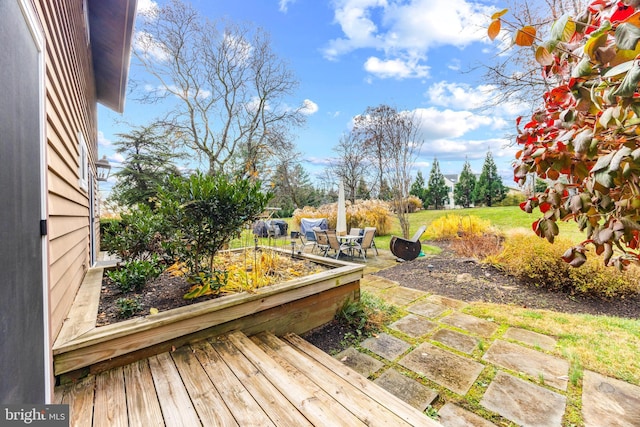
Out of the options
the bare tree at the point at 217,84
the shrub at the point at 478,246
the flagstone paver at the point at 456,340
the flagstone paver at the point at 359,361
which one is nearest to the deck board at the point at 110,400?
the flagstone paver at the point at 359,361

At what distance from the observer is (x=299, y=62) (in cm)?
1176

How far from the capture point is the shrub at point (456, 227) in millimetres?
7793

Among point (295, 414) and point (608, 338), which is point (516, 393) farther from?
point (295, 414)

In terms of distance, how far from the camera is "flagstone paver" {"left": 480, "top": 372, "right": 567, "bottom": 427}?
180 cm

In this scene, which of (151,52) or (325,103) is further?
(325,103)

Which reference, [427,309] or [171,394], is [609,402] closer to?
[427,309]

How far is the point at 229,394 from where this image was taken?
5.35 feet

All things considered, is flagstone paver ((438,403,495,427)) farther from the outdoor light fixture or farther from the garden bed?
the outdoor light fixture

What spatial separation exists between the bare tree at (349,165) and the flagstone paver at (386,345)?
1436 cm

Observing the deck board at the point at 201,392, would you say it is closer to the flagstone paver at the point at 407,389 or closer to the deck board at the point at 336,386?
the deck board at the point at 336,386

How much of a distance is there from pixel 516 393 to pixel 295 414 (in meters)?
1.73

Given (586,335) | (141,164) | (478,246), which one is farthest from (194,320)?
(141,164)

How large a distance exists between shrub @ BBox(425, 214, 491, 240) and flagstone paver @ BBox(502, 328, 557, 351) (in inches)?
186

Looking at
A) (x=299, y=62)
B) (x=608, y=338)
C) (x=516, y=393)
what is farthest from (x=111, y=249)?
(x=299, y=62)
